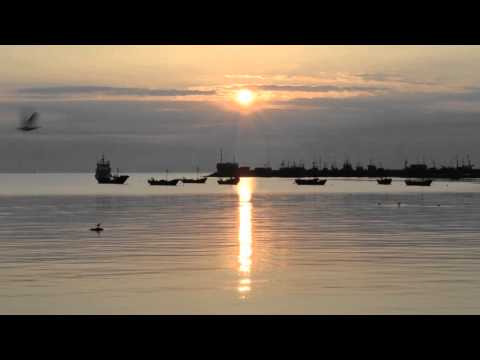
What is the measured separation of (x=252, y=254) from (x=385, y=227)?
1806 cm

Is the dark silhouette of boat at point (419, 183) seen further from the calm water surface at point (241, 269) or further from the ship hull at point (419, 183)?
the calm water surface at point (241, 269)

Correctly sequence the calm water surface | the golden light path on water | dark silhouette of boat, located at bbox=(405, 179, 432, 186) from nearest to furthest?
1. the calm water surface
2. the golden light path on water
3. dark silhouette of boat, located at bbox=(405, 179, 432, 186)

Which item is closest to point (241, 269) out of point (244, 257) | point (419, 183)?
point (244, 257)

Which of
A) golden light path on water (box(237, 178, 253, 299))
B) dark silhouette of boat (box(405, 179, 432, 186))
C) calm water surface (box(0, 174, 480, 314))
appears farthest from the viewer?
dark silhouette of boat (box(405, 179, 432, 186))

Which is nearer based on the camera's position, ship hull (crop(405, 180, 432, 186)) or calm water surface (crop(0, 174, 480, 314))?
calm water surface (crop(0, 174, 480, 314))

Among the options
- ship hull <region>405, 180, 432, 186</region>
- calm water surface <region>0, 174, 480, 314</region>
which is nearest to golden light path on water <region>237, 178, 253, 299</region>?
calm water surface <region>0, 174, 480, 314</region>

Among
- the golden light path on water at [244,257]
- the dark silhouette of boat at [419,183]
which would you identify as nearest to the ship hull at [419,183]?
the dark silhouette of boat at [419,183]

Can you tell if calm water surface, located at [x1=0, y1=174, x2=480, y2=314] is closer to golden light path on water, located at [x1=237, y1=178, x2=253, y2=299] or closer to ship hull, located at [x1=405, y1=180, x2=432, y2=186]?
golden light path on water, located at [x1=237, y1=178, x2=253, y2=299]

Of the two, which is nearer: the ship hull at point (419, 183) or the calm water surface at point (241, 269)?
the calm water surface at point (241, 269)
